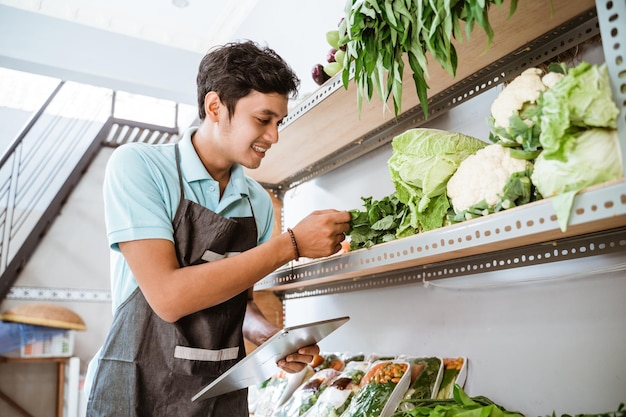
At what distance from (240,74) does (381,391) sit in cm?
114

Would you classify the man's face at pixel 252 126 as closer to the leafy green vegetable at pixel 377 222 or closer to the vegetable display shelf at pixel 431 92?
the vegetable display shelf at pixel 431 92

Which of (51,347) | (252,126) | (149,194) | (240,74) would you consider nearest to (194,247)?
(149,194)

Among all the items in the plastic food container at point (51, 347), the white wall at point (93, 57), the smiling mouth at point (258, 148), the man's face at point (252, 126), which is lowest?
the plastic food container at point (51, 347)

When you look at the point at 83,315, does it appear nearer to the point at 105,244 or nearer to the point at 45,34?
the point at 105,244

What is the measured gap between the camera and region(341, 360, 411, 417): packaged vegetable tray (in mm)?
1686

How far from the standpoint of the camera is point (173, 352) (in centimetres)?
161

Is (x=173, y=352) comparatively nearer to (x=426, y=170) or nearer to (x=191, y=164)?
(x=191, y=164)

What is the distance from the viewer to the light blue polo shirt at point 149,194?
1.50 meters

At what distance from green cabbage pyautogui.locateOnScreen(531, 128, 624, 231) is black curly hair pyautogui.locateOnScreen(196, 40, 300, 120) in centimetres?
96

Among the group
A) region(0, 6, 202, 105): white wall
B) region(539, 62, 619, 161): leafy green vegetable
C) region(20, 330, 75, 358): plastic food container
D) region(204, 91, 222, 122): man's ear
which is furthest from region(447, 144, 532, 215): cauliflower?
region(20, 330, 75, 358): plastic food container

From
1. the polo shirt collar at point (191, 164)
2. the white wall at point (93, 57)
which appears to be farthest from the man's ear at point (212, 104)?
the white wall at point (93, 57)

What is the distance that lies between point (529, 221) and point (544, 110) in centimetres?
21

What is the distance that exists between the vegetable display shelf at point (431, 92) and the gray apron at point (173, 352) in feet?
2.07

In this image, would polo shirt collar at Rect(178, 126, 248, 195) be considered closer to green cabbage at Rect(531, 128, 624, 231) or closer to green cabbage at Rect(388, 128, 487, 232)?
green cabbage at Rect(388, 128, 487, 232)
